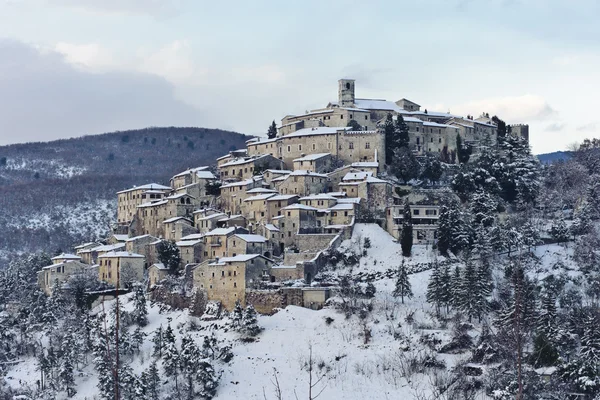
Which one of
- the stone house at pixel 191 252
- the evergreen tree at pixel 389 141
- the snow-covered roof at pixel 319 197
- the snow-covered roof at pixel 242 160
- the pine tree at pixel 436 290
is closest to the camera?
the pine tree at pixel 436 290

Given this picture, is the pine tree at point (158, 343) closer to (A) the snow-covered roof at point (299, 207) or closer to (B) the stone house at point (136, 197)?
(A) the snow-covered roof at point (299, 207)

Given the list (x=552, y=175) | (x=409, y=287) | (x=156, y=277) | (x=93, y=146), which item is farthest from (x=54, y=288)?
(x=93, y=146)

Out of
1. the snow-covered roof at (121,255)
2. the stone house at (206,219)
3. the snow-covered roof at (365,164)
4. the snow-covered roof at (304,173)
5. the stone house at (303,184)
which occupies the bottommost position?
the snow-covered roof at (121,255)

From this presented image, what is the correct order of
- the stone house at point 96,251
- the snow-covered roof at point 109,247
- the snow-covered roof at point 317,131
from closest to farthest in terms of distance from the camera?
the snow-covered roof at point 109,247, the stone house at point 96,251, the snow-covered roof at point 317,131

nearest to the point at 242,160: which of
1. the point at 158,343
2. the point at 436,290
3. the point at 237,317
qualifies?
the point at 237,317

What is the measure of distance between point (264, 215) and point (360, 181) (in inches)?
327

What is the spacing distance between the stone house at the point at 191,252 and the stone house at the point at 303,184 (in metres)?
9.07

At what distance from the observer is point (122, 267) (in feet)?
225

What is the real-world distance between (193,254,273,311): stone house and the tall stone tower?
28.6 meters

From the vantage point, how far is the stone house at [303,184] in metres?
71.3

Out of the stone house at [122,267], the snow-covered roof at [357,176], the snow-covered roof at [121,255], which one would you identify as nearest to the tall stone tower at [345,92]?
the snow-covered roof at [357,176]

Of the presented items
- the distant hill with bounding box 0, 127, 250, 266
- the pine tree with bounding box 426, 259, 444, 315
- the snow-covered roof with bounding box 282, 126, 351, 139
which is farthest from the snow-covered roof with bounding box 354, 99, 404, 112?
the distant hill with bounding box 0, 127, 250, 266

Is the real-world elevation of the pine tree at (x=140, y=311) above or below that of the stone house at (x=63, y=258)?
below

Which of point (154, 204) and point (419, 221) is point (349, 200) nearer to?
point (419, 221)
